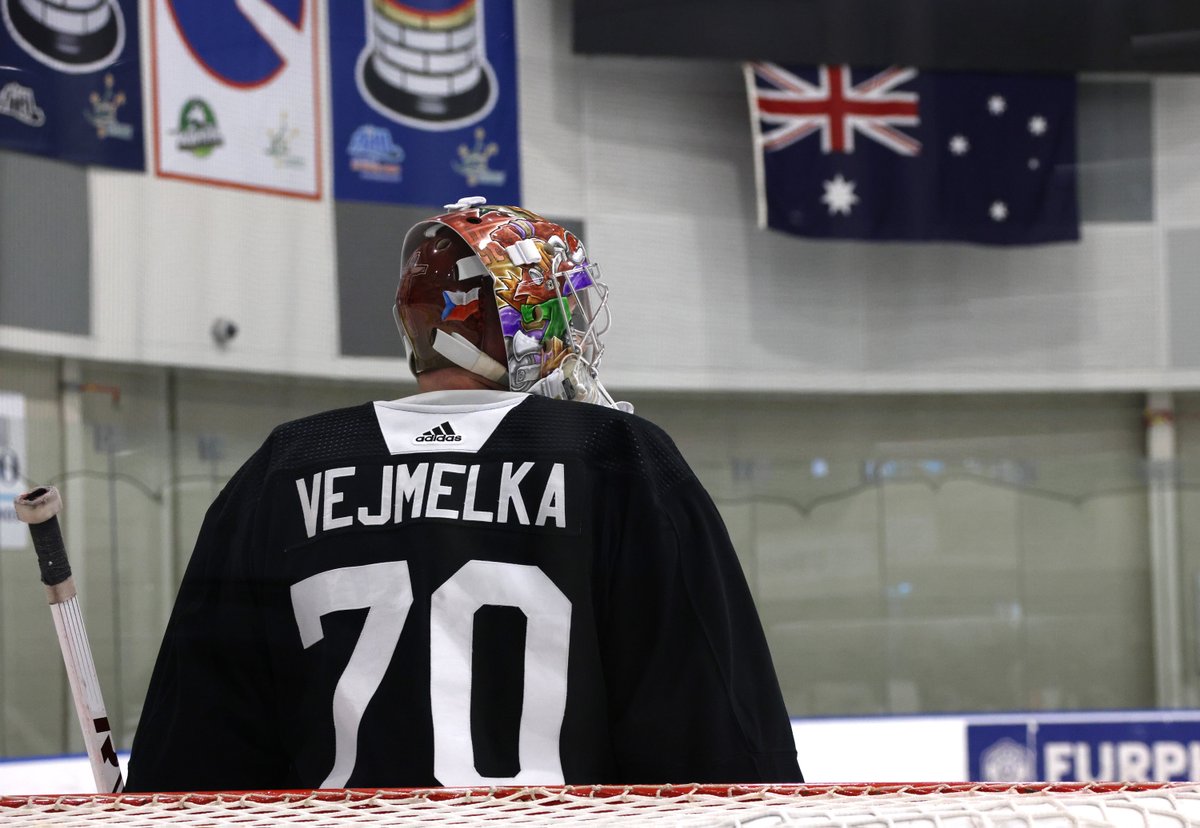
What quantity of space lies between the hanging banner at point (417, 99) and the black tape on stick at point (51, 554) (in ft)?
10.5

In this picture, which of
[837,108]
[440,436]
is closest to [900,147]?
[837,108]

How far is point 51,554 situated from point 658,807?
3.13ft

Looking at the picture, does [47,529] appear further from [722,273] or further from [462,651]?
[722,273]

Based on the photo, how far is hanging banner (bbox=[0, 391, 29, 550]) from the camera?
12.3 feet

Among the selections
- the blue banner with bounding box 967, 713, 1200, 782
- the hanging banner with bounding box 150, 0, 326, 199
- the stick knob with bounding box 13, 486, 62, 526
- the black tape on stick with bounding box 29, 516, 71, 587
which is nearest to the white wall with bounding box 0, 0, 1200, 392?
the hanging banner with bounding box 150, 0, 326, 199

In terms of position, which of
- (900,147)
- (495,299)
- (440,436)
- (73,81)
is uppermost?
(73,81)

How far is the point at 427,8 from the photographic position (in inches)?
180

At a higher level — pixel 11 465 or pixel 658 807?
pixel 11 465

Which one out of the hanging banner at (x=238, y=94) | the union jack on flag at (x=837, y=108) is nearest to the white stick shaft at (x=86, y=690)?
the hanging banner at (x=238, y=94)

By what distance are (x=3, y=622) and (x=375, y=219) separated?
164 centimetres

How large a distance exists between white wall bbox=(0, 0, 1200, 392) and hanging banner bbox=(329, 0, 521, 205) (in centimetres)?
10

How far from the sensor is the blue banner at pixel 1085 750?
12.0 feet

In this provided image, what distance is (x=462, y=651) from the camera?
1.23m

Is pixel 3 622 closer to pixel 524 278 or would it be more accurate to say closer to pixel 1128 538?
pixel 524 278
